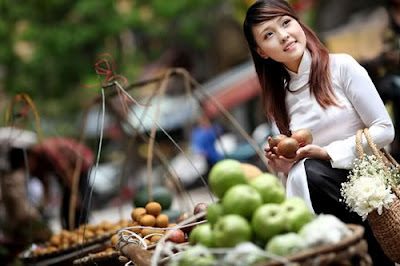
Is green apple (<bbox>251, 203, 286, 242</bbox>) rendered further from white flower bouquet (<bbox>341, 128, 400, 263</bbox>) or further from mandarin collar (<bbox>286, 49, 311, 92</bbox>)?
mandarin collar (<bbox>286, 49, 311, 92</bbox>)

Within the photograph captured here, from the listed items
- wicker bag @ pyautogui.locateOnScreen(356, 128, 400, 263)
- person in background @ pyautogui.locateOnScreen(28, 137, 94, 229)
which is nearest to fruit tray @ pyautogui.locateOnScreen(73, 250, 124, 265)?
wicker bag @ pyautogui.locateOnScreen(356, 128, 400, 263)

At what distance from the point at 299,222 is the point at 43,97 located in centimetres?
1610

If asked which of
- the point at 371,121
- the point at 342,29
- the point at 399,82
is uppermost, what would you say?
the point at 342,29

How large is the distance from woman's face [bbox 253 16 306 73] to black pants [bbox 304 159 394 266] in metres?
0.58

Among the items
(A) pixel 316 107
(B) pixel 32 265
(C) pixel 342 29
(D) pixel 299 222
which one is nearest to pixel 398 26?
(A) pixel 316 107

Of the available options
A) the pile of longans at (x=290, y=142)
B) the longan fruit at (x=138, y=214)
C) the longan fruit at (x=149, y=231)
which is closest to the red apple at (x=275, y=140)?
the pile of longans at (x=290, y=142)

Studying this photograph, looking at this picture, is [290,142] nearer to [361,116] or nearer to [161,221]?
[361,116]

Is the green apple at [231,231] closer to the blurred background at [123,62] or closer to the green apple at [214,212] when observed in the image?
the green apple at [214,212]

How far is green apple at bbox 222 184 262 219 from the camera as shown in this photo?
2541mm

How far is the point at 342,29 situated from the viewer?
16.8 m

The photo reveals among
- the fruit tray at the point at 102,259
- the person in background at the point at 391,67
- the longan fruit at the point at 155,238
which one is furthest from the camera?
the person in background at the point at 391,67

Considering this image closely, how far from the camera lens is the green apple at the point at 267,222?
249cm

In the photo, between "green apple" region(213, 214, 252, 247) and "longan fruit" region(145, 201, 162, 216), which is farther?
"longan fruit" region(145, 201, 162, 216)

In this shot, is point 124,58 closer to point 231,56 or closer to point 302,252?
point 231,56
